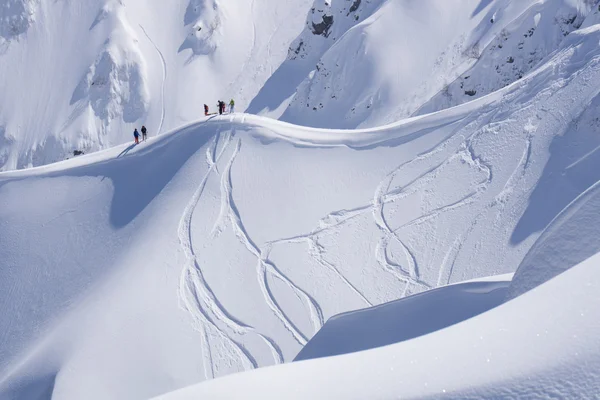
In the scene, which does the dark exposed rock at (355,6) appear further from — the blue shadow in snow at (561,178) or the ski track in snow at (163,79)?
the blue shadow in snow at (561,178)

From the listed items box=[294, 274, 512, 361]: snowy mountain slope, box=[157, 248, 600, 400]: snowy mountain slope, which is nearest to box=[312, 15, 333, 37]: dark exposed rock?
box=[294, 274, 512, 361]: snowy mountain slope

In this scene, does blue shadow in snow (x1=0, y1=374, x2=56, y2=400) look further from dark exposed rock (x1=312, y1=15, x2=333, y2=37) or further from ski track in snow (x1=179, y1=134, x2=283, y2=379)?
dark exposed rock (x1=312, y1=15, x2=333, y2=37)

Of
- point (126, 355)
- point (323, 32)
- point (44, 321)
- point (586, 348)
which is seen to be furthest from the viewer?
point (323, 32)

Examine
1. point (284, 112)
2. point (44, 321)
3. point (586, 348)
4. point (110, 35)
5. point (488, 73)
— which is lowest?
point (586, 348)

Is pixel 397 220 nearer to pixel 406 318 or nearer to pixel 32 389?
pixel 406 318

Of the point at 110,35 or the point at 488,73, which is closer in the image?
the point at 488,73

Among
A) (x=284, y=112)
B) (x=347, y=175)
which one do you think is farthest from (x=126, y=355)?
(x=284, y=112)

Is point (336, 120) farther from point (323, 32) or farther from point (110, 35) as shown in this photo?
point (110, 35)

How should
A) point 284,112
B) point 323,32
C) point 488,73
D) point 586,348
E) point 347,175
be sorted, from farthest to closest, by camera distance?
point 323,32 < point 284,112 < point 488,73 < point 347,175 < point 586,348
